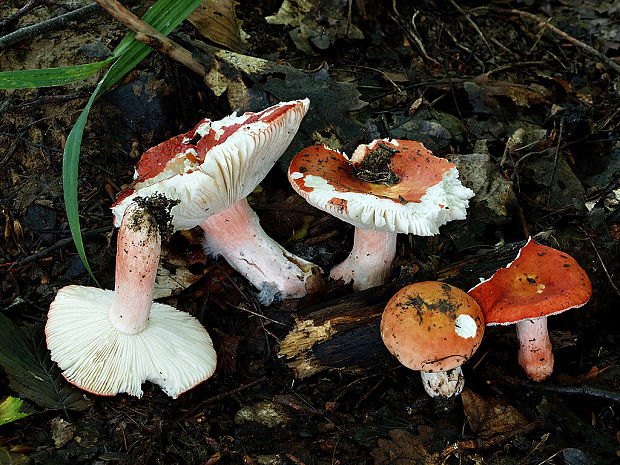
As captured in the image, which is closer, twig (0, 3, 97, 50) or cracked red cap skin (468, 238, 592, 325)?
cracked red cap skin (468, 238, 592, 325)

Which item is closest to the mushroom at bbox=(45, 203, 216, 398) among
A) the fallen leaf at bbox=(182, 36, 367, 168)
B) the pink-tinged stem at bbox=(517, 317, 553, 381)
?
the fallen leaf at bbox=(182, 36, 367, 168)

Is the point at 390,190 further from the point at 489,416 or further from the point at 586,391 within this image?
the point at 586,391

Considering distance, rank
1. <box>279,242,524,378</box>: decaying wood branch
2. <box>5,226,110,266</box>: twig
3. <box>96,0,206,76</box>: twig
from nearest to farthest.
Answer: <box>279,242,524,378</box>: decaying wood branch → <box>5,226,110,266</box>: twig → <box>96,0,206,76</box>: twig

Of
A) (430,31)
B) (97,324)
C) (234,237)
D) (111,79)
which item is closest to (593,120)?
(430,31)

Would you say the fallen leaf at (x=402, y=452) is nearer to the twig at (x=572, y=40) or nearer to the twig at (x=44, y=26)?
the twig at (x=44, y=26)

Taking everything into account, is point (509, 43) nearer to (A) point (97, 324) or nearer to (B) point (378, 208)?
(B) point (378, 208)

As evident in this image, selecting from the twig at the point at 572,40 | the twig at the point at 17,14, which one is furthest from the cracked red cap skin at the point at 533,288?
the twig at the point at 17,14

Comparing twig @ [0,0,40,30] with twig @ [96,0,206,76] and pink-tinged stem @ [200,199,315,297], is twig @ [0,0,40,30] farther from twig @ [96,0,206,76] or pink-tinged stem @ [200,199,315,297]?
pink-tinged stem @ [200,199,315,297]
